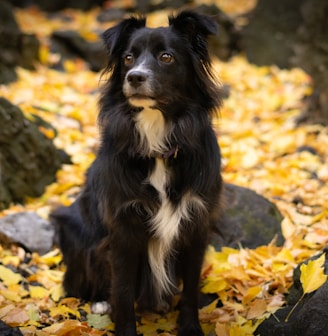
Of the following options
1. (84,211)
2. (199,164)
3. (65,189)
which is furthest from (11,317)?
(65,189)

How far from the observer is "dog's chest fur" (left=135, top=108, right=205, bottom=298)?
9.91 ft

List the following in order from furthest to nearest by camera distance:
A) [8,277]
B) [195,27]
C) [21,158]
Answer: [21,158]
[8,277]
[195,27]

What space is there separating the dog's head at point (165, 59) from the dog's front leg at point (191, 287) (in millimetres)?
876

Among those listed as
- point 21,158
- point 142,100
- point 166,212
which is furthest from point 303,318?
point 21,158

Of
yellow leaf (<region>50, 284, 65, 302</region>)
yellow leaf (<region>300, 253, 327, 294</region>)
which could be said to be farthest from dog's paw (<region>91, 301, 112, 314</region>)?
yellow leaf (<region>300, 253, 327, 294</region>)

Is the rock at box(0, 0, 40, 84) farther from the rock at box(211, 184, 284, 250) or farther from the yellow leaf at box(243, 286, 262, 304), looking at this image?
the yellow leaf at box(243, 286, 262, 304)

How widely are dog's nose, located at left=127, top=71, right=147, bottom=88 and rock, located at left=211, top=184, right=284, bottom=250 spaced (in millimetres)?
1417

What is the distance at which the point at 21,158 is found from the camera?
4.96 m

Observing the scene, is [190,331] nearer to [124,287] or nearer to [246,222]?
[124,287]

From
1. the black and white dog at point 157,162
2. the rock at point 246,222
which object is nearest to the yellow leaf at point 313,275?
the black and white dog at point 157,162

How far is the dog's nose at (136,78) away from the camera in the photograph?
290 cm

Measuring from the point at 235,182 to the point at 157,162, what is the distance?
6.95 feet

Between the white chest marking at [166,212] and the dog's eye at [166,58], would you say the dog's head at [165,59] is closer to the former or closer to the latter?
the dog's eye at [166,58]

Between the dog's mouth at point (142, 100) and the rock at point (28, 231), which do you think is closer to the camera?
the dog's mouth at point (142, 100)
